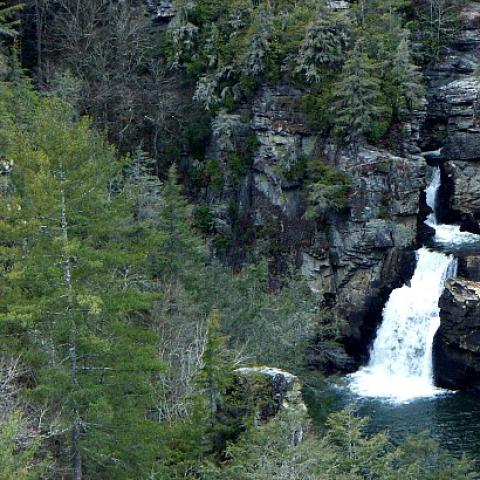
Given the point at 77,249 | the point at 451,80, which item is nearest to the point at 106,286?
the point at 77,249

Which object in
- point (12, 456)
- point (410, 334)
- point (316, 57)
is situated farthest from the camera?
point (316, 57)

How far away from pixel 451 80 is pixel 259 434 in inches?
1074

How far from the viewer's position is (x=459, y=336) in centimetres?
3012

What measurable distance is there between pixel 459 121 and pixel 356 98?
5.71m

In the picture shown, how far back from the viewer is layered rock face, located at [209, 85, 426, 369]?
109ft

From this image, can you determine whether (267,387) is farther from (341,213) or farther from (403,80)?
(403,80)

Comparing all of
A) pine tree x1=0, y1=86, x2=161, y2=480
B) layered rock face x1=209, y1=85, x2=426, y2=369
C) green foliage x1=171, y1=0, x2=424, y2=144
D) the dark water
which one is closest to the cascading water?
layered rock face x1=209, y1=85, x2=426, y2=369

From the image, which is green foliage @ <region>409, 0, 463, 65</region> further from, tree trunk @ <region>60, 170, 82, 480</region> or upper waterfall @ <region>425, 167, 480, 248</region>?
tree trunk @ <region>60, 170, 82, 480</region>

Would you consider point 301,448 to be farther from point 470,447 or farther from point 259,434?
point 470,447

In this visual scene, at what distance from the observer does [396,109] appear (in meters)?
34.5

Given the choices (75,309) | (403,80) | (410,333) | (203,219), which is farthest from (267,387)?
(403,80)

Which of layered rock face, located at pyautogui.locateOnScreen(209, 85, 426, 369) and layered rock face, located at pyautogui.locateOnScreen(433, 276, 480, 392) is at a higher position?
layered rock face, located at pyautogui.locateOnScreen(209, 85, 426, 369)

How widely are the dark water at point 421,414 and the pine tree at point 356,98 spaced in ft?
36.7

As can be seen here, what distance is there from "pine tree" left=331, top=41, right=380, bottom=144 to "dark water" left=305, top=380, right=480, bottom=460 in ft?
36.7
